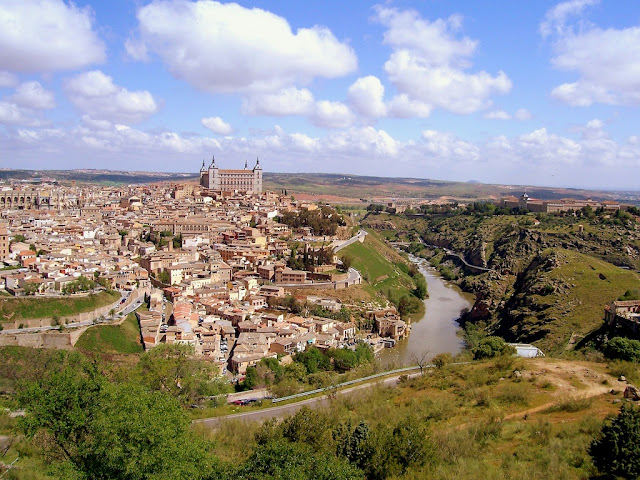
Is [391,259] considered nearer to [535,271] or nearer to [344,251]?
[344,251]

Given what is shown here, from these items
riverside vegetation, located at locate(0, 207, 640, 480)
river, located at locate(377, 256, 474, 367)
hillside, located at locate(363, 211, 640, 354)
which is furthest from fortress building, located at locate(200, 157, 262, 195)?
riverside vegetation, located at locate(0, 207, 640, 480)

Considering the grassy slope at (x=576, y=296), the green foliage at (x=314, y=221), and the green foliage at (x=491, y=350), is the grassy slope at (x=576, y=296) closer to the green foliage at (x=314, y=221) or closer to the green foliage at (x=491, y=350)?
the green foliage at (x=491, y=350)

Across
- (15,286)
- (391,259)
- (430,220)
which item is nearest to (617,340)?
(15,286)

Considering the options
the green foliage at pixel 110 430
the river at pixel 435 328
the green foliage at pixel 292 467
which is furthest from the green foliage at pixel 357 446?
the river at pixel 435 328

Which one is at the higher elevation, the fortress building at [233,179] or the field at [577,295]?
the fortress building at [233,179]

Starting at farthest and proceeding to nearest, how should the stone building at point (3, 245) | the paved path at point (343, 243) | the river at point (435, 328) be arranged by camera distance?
Answer: 1. the paved path at point (343, 243)
2. the stone building at point (3, 245)
3. the river at point (435, 328)

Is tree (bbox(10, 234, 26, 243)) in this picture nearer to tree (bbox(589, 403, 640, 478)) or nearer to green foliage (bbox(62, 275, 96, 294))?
green foliage (bbox(62, 275, 96, 294))

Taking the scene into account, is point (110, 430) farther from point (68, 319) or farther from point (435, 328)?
point (435, 328)
